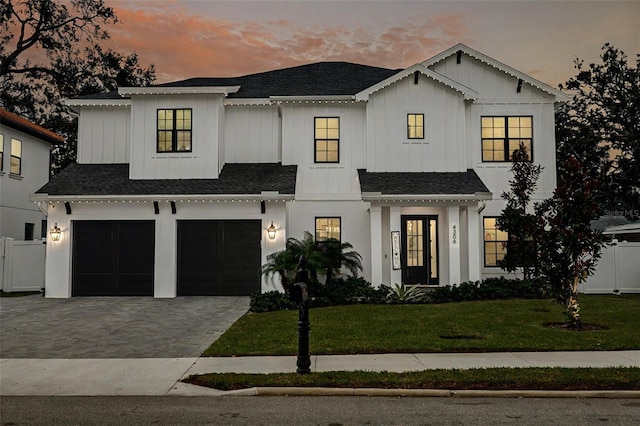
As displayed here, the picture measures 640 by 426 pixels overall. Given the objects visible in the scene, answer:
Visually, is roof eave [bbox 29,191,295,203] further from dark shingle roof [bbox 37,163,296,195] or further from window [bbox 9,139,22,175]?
window [bbox 9,139,22,175]

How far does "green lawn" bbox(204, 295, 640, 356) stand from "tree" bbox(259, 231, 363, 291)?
67.6 inches

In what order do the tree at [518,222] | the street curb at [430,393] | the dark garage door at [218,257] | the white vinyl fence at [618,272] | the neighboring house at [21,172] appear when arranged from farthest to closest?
the neighboring house at [21,172] → the white vinyl fence at [618,272] → the dark garage door at [218,257] → the tree at [518,222] → the street curb at [430,393]

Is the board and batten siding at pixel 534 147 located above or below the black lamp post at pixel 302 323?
above

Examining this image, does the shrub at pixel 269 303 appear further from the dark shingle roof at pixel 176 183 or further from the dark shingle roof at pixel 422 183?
the dark shingle roof at pixel 422 183

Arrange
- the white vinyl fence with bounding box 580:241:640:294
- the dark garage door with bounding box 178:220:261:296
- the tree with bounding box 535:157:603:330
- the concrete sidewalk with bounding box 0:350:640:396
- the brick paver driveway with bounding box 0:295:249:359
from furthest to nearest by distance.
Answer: the white vinyl fence with bounding box 580:241:640:294
the dark garage door with bounding box 178:220:261:296
the tree with bounding box 535:157:603:330
the brick paver driveway with bounding box 0:295:249:359
the concrete sidewalk with bounding box 0:350:640:396

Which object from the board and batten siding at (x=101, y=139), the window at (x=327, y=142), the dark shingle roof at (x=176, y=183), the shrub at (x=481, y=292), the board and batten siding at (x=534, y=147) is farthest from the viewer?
the board and batten siding at (x=101, y=139)

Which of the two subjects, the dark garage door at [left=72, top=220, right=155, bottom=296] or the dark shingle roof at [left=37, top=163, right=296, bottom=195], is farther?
the dark garage door at [left=72, top=220, right=155, bottom=296]

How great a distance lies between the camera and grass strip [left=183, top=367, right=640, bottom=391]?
22.6ft

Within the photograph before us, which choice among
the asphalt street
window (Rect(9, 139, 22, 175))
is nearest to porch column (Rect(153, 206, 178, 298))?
the asphalt street

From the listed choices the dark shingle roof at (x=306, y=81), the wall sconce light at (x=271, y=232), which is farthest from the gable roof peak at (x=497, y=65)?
the wall sconce light at (x=271, y=232)

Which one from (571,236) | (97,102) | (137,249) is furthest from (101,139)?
(571,236)

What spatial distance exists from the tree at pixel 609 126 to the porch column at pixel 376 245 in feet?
38.9

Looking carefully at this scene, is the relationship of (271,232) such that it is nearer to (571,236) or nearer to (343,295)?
(343,295)

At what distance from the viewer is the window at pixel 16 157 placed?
22.7m
